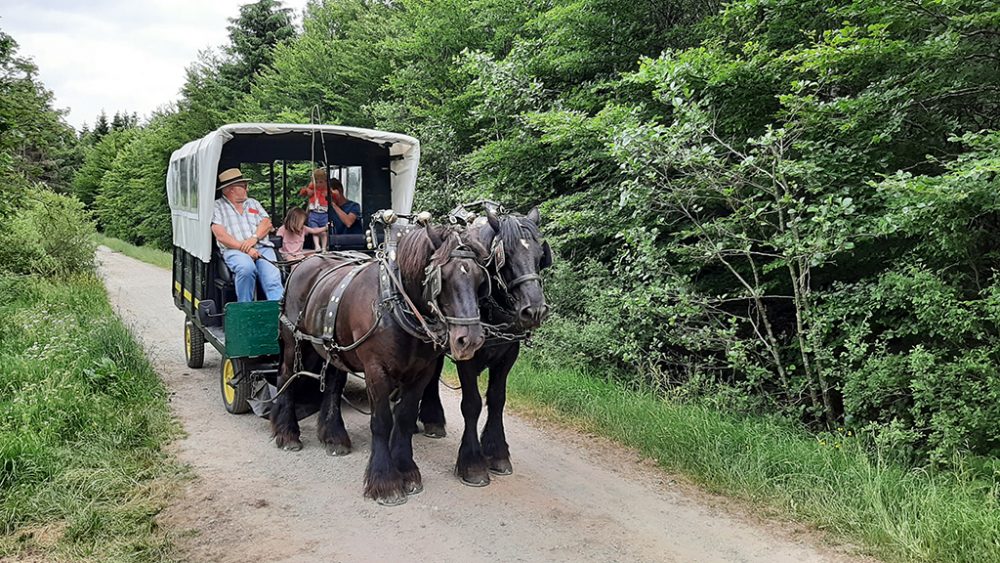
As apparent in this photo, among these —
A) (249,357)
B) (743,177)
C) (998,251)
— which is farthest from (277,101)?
(998,251)

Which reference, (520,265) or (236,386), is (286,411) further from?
(520,265)

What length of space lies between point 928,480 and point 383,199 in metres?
5.79

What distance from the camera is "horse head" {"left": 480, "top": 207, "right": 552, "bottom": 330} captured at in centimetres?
416

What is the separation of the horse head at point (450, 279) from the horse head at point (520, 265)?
14 centimetres

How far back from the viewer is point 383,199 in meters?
7.63

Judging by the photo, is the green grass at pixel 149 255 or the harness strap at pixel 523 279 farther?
the green grass at pixel 149 255

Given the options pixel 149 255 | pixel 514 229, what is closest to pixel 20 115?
pixel 514 229

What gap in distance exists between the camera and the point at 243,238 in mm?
6527

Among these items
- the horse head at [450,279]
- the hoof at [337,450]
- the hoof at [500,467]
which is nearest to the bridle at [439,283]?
the horse head at [450,279]

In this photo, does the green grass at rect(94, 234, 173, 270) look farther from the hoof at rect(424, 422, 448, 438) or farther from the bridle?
the bridle

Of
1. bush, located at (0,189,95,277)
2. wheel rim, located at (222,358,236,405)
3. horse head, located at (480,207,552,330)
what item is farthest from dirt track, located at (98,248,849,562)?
bush, located at (0,189,95,277)

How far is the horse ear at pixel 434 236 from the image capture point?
4.20 m

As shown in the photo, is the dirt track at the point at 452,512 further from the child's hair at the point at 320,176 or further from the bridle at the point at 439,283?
the child's hair at the point at 320,176

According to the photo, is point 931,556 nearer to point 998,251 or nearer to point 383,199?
point 998,251
